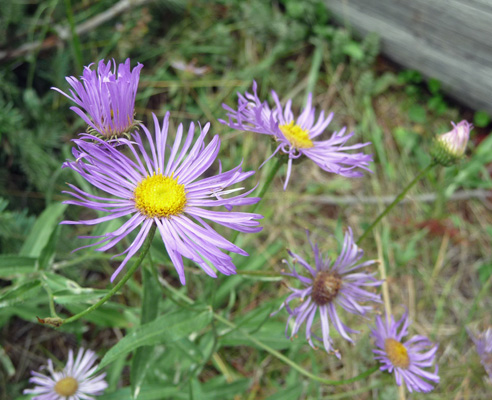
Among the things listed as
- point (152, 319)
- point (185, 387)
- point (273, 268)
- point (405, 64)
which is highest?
point (405, 64)

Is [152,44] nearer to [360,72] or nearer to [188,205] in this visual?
[360,72]

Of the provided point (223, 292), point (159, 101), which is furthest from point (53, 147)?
point (223, 292)

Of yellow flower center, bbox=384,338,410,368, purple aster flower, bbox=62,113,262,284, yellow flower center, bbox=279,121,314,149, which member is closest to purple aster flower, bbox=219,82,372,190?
yellow flower center, bbox=279,121,314,149

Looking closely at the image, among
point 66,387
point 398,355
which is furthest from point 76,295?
point 398,355

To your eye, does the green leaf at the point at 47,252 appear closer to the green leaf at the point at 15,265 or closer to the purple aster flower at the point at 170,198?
the green leaf at the point at 15,265

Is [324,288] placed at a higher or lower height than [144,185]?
lower

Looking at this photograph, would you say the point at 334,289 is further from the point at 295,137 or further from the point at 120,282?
the point at 120,282
